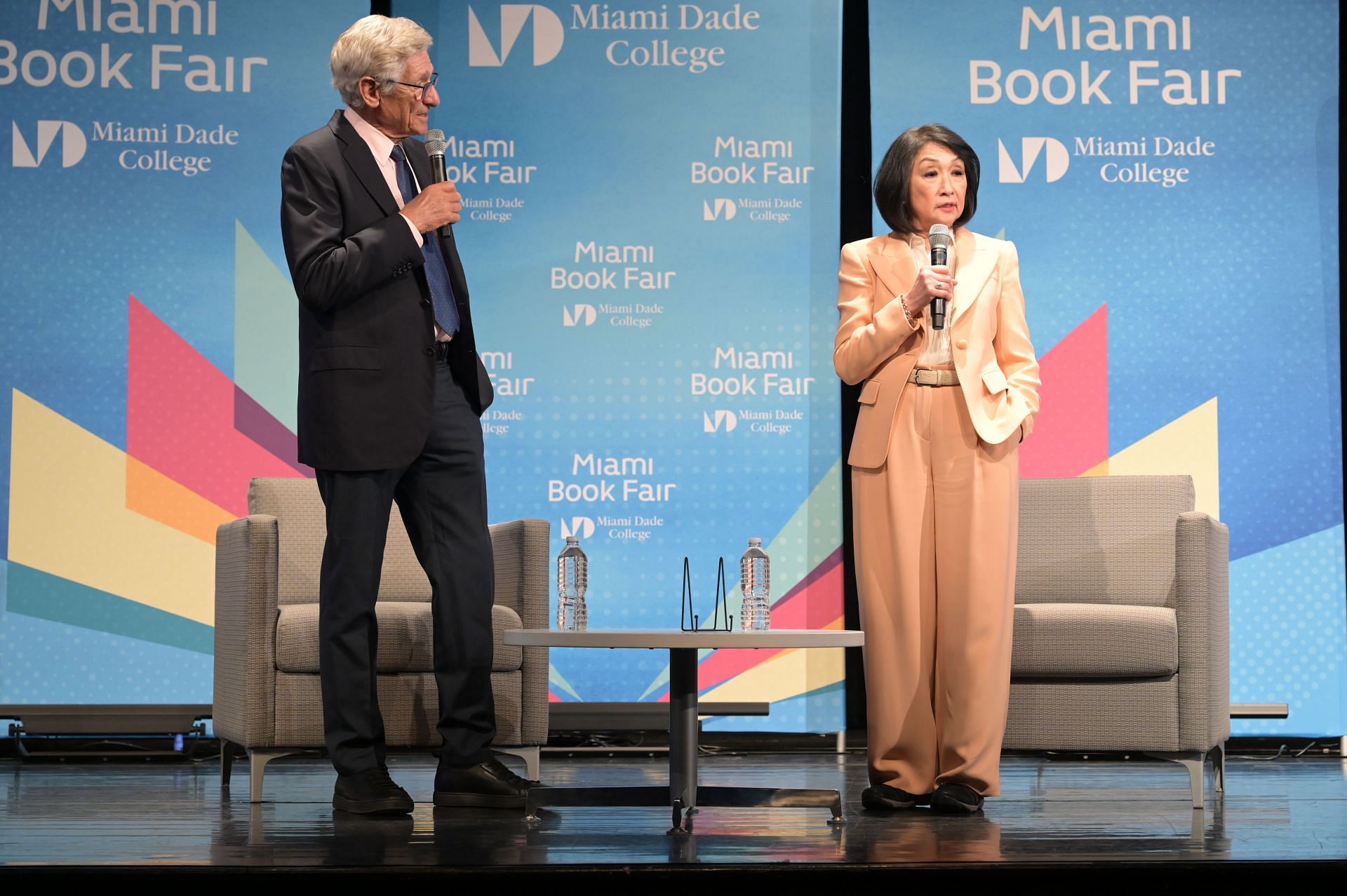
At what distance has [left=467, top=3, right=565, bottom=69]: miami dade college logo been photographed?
5.23 meters

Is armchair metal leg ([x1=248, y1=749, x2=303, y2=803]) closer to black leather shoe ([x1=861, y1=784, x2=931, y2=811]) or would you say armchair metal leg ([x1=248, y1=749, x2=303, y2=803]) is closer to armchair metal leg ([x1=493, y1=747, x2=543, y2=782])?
armchair metal leg ([x1=493, y1=747, x2=543, y2=782])

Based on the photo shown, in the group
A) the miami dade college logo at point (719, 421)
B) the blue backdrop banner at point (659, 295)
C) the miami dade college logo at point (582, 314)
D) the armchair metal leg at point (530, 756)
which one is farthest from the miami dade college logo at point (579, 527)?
the armchair metal leg at point (530, 756)

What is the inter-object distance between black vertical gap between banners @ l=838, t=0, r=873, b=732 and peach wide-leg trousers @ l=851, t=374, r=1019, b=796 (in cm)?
188

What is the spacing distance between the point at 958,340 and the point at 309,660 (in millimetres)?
1701

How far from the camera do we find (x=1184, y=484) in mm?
4070

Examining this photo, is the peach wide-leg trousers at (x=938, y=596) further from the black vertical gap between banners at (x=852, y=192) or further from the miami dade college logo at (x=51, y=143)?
the miami dade college logo at (x=51, y=143)

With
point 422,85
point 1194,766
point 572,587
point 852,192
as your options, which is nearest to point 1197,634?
point 1194,766

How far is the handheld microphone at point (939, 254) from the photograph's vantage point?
3059 mm

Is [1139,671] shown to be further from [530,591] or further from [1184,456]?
[1184,456]

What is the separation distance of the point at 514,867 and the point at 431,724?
1.36 meters

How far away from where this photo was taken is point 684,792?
290 centimetres

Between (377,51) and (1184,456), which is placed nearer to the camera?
(377,51)

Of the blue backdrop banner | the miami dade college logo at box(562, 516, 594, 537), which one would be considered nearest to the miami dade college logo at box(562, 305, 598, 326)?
the blue backdrop banner

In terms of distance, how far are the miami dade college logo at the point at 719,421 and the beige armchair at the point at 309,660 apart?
4.61ft
